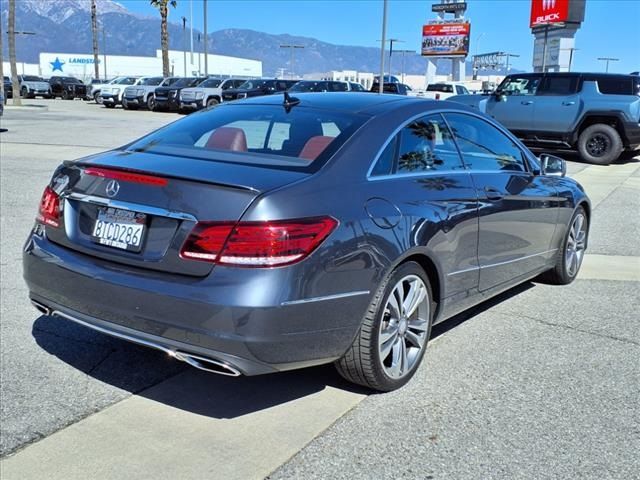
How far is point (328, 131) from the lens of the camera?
3750mm

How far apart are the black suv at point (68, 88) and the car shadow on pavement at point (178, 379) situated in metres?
52.2

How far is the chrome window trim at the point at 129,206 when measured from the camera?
304cm

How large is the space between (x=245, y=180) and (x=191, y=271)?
1.61 feet

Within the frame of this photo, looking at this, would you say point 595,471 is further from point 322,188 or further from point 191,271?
point 191,271

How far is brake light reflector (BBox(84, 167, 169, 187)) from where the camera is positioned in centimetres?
316

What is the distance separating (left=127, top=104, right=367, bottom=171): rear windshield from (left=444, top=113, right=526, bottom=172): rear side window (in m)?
0.92

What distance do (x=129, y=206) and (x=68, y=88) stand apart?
53.6 m

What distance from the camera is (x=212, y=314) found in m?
2.95

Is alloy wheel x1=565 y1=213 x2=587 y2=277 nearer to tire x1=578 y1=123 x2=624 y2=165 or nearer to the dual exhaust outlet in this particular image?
the dual exhaust outlet

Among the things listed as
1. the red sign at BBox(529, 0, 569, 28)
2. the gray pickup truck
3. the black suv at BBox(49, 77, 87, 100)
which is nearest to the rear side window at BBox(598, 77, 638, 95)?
the gray pickup truck

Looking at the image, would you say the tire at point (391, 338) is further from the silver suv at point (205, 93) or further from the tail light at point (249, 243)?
the silver suv at point (205, 93)

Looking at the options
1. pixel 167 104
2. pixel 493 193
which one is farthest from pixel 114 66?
pixel 493 193

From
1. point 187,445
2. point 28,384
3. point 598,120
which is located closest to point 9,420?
point 28,384

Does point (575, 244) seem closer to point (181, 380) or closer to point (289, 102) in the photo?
point (289, 102)
